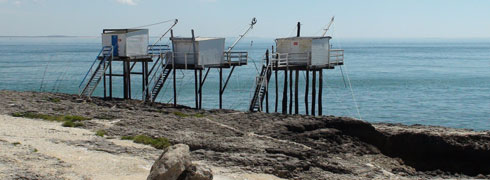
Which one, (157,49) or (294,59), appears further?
(157,49)

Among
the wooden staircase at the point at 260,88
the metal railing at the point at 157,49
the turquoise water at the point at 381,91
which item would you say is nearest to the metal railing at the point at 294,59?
the wooden staircase at the point at 260,88

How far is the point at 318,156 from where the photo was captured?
24328 mm

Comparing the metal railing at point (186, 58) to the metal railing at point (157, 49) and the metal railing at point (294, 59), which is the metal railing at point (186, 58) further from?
the metal railing at point (294, 59)

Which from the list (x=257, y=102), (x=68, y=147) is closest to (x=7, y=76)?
(x=257, y=102)

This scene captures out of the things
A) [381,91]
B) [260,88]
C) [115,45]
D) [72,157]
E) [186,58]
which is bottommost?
[381,91]

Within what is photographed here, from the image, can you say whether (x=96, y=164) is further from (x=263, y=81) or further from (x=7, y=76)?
(x=7, y=76)

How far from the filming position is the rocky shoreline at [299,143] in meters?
23.1

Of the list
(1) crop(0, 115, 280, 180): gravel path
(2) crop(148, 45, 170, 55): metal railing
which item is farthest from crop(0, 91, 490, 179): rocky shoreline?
(2) crop(148, 45, 170, 55): metal railing

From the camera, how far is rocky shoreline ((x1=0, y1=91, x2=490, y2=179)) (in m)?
23.1

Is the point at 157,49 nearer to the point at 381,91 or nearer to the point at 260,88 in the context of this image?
the point at 260,88

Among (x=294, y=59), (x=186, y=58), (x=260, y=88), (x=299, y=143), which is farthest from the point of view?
(x=186, y=58)

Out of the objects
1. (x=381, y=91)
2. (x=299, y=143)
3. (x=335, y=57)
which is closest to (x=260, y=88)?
(x=335, y=57)

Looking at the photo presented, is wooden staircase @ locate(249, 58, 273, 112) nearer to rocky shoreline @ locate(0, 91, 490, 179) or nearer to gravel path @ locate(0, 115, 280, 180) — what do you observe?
rocky shoreline @ locate(0, 91, 490, 179)

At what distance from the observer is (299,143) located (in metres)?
27.3
